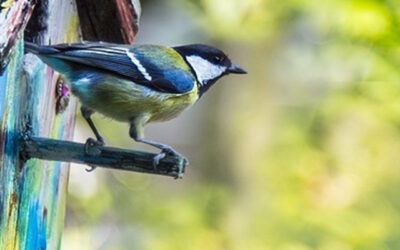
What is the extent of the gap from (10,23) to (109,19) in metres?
0.61

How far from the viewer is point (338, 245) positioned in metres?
3.30

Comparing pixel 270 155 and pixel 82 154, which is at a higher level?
pixel 82 154

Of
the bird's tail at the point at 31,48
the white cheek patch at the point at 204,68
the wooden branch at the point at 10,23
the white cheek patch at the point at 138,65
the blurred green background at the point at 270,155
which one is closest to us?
the wooden branch at the point at 10,23

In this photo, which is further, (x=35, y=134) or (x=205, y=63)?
(x=205, y=63)

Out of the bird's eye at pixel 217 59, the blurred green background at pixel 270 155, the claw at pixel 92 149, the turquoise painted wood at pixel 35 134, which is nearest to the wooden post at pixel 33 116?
the turquoise painted wood at pixel 35 134

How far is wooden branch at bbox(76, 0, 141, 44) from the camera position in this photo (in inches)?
65.4

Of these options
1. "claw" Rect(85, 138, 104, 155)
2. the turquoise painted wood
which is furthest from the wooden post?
"claw" Rect(85, 138, 104, 155)

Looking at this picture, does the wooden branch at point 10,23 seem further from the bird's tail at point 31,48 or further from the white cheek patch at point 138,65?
the white cheek patch at point 138,65

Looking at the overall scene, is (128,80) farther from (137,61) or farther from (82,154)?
(82,154)

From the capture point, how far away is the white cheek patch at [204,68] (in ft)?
6.00

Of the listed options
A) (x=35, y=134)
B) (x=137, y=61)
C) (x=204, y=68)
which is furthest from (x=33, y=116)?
(x=204, y=68)

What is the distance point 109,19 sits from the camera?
5.51 ft

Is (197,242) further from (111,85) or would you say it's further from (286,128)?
(111,85)

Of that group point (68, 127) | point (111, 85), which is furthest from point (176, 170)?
point (68, 127)
